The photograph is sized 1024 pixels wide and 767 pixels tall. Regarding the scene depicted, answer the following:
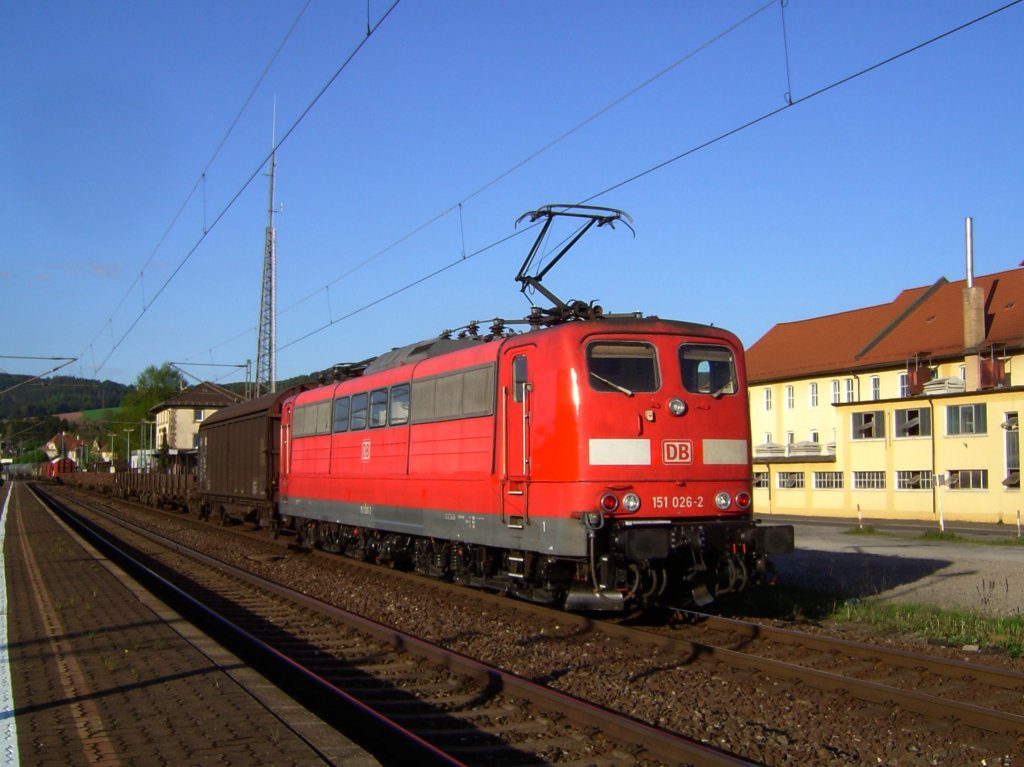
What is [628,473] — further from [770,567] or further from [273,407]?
[273,407]

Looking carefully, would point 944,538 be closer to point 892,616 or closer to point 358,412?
point 892,616

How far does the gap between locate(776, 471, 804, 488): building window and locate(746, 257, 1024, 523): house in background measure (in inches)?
2.8

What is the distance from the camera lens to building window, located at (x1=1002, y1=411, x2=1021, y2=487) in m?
36.8

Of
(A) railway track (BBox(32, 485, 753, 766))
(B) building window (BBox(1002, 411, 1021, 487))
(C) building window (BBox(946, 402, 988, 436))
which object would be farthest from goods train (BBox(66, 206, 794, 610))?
(C) building window (BBox(946, 402, 988, 436))

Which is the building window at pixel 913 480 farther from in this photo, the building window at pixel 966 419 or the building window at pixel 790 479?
the building window at pixel 790 479

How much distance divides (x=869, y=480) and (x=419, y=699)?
130ft

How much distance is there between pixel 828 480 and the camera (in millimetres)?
45812

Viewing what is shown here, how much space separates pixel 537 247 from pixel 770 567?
568cm

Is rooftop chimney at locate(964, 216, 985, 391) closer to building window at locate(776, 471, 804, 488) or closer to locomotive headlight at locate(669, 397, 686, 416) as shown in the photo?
building window at locate(776, 471, 804, 488)

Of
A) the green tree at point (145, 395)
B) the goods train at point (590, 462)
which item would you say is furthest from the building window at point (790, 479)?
the green tree at point (145, 395)

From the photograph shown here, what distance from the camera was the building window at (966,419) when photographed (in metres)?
38.1

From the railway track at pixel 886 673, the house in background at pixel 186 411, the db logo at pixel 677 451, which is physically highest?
the house in background at pixel 186 411

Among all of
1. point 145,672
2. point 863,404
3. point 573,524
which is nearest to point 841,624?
point 573,524

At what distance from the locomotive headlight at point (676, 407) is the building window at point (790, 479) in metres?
38.7
